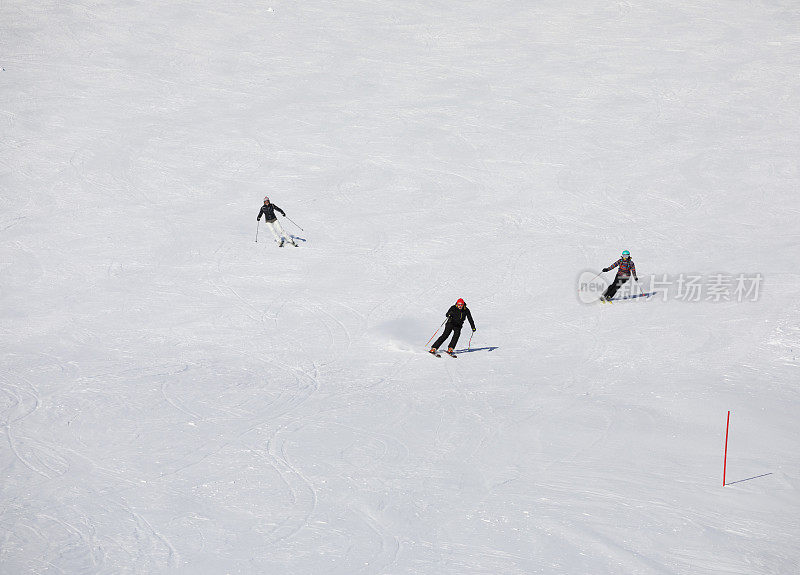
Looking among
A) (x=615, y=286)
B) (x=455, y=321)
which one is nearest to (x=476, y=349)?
(x=455, y=321)

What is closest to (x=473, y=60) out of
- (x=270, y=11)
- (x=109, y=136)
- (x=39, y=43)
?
(x=270, y=11)

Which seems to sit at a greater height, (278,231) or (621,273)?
(621,273)

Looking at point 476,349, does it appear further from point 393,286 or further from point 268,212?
point 268,212

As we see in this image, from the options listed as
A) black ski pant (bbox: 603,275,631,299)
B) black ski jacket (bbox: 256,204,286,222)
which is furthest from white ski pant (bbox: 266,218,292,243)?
black ski pant (bbox: 603,275,631,299)

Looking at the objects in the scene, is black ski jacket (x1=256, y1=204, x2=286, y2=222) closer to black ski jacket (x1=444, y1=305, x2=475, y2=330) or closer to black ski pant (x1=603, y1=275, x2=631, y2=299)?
black ski jacket (x1=444, y1=305, x2=475, y2=330)

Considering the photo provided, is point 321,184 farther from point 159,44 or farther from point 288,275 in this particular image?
point 159,44

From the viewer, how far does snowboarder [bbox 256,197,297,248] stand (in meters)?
18.3

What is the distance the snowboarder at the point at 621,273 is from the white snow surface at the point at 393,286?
2.60 feet

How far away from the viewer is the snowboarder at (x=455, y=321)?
1357cm

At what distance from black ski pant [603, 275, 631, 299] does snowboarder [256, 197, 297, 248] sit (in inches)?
306

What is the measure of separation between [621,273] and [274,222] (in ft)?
28.1

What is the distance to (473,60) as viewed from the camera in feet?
95.1

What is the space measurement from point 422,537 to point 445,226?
11489mm

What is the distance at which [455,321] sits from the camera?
13609 millimetres
